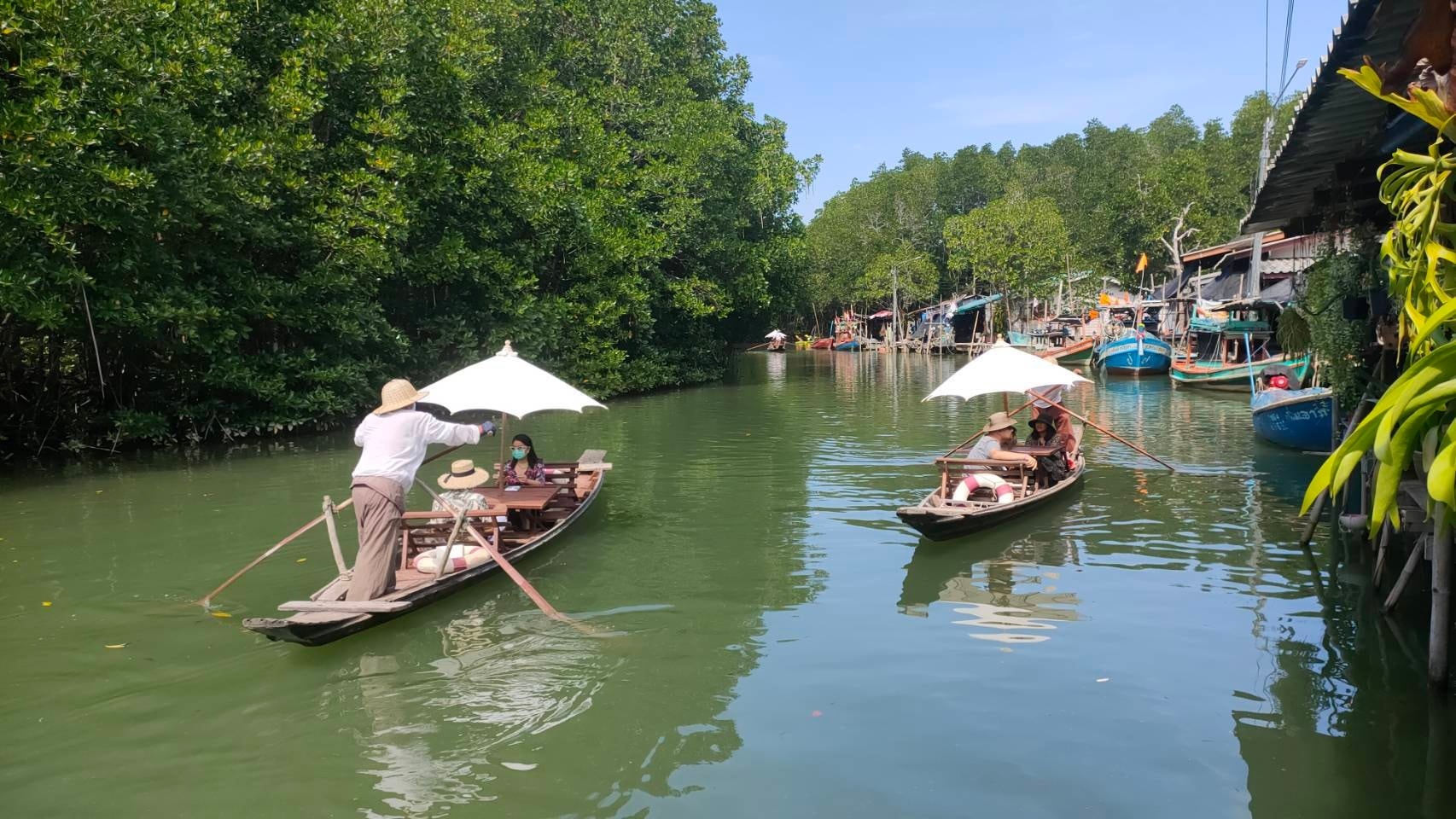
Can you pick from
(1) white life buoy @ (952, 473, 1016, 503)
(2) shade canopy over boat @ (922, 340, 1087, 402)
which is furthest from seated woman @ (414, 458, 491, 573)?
(2) shade canopy over boat @ (922, 340, 1087, 402)

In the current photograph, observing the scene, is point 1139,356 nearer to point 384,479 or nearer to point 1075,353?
point 1075,353

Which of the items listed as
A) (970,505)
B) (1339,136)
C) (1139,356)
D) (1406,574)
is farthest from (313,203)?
(1139,356)

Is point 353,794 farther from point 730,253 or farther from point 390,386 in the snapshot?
point 730,253

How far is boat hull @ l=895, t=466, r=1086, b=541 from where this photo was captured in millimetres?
9453

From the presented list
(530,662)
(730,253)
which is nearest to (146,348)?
(530,662)

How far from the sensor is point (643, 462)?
53.5ft

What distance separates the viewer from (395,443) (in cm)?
728

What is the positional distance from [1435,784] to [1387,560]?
15.9 feet

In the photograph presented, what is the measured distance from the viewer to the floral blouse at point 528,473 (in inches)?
425

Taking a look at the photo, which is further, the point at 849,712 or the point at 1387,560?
the point at 1387,560

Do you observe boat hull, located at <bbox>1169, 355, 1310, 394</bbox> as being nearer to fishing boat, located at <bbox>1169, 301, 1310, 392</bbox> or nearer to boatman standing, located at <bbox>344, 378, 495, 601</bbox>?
fishing boat, located at <bbox>1169, 301, 1310, 392</bbox>

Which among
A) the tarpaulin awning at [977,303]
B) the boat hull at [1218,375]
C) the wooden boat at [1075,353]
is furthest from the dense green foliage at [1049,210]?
the boat hull at [1218,375]

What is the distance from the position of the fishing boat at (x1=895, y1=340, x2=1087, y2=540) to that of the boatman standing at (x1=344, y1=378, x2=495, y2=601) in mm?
4600

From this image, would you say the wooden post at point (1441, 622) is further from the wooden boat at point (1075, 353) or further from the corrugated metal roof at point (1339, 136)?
the wooden boat at point (1075, 353)
